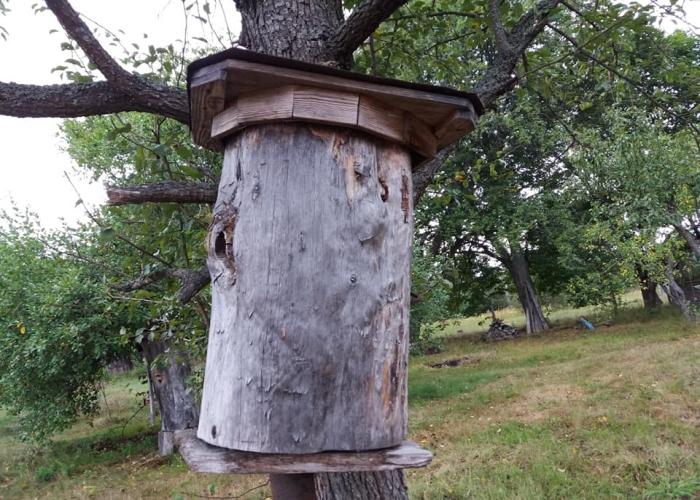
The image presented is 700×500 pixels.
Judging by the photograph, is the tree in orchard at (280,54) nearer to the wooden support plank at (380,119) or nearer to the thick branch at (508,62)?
the thick branch at (508,62)

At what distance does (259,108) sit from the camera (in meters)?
1.48

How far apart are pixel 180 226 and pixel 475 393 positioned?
8.62m

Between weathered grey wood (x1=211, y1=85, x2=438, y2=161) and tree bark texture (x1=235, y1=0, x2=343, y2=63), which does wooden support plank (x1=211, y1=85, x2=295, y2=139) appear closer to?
weathered grey wood (x1=211, y1=85, x2=438, y2=161)

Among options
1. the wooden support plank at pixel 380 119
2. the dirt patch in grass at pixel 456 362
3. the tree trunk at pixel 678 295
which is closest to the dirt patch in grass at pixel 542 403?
the dirt patch in grass at pixel 456 362

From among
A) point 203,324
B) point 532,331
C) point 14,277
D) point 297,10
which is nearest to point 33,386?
point 14,277

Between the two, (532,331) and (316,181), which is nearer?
(316,181)

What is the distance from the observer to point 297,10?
212 centimetres

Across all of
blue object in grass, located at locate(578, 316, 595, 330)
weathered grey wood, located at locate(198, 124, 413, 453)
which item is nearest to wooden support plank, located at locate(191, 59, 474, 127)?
weathered grey wood, located at locate(198, 124, 413, 453)

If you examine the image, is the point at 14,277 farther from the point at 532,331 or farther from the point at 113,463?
the point at 532,331

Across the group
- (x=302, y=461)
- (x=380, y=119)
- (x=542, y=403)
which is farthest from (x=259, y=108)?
(x=542, y=403)

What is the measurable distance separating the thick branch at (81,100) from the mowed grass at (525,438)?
260 cm

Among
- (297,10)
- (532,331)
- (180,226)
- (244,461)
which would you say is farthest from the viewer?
(532,331)

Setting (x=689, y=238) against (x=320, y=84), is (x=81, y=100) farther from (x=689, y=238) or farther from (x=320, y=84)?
(x=689, y=238)

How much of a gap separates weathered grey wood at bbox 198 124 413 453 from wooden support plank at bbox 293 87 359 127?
0.05 meters
